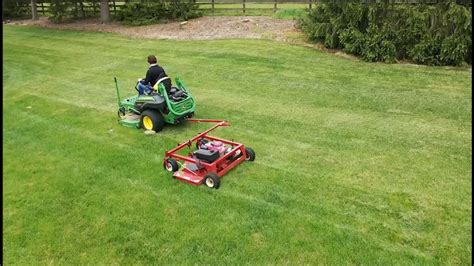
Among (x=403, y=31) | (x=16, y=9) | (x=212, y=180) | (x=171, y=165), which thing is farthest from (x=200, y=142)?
(x=16, y=9)

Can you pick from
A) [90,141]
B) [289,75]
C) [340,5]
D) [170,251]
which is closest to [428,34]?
[340,5]

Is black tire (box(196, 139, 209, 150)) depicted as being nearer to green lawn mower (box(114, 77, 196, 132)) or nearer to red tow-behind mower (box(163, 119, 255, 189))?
red tow-behind mower (box(163, 119, 255, 189))

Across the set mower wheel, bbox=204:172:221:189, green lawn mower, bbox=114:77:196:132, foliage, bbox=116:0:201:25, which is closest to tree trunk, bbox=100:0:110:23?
foliage, bbox=116:0:201:25

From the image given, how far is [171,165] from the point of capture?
7.34 metres

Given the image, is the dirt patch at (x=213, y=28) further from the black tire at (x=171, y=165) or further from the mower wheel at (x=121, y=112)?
the black tire at (x=171, y=165)

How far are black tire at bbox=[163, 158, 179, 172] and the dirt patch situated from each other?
454 inches

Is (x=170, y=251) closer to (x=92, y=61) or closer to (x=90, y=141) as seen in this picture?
(x=90, y=141)

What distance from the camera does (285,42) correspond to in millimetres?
17078

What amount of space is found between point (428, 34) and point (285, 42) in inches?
216

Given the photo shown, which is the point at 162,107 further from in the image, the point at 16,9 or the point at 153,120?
the point at 16,9

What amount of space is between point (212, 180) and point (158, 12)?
61.0 ft

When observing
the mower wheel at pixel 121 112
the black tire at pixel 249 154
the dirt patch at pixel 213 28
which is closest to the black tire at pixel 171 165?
the black tire at pixel 249 154

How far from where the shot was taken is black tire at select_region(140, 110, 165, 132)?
901 centimetres

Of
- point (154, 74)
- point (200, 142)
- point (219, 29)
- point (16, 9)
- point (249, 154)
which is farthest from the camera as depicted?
point (16, 9)
